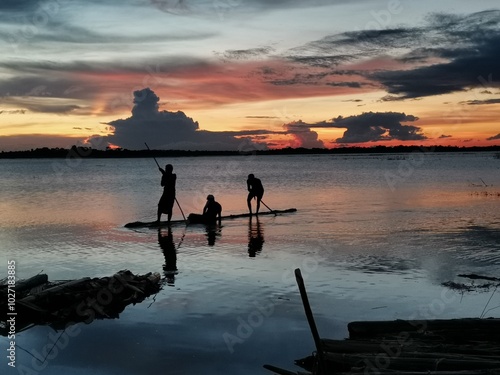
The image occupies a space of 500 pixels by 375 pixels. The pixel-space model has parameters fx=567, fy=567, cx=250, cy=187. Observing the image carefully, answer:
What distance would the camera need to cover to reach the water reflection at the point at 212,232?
18264mm

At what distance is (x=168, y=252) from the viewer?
1620cm

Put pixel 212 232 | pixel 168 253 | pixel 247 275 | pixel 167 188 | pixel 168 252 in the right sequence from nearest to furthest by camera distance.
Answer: pixel 247 275, pixel 168 253, pixel 168 252, pixel 212 232, pixel 167 188

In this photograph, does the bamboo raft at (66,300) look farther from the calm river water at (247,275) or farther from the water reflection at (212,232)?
the water reflection at (212,232)

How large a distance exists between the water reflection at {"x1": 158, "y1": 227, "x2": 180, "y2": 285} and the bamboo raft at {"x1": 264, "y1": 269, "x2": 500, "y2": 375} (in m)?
5.83

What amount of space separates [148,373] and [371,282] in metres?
6.18

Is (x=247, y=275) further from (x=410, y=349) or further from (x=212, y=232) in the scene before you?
(x=212, y=232)

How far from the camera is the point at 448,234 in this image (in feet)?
64.1

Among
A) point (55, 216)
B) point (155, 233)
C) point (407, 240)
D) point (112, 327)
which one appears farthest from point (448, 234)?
point (55, 216)

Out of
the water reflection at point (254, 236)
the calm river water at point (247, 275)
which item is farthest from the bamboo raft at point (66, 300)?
the water reflection at point (254, 236)

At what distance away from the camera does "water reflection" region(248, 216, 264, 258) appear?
16.5 metres

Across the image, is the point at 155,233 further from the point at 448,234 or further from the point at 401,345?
the point at 401,345

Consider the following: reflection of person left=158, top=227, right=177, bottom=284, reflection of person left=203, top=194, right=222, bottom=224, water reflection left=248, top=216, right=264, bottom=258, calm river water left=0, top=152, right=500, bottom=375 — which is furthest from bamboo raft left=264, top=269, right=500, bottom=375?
reflection of person left=203, top=194, right=222, bottom=224

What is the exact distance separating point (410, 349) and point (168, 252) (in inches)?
411

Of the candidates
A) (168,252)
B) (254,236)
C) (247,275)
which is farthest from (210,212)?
(247,275)
